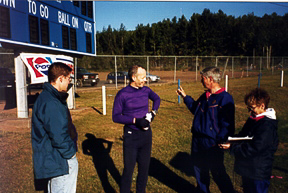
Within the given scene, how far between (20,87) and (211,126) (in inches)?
286

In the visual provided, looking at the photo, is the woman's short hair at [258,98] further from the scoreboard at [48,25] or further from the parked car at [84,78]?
the parked car at [84,78]

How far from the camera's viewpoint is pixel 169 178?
165 inches

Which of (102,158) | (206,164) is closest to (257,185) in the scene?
(206,164)

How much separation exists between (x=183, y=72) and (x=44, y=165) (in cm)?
2538

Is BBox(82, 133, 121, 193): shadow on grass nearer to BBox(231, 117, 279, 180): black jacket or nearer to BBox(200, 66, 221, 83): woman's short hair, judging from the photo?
BBox(231, 117, 279, 180): black jacket

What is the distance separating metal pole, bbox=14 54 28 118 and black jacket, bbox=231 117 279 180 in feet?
A: 24.8

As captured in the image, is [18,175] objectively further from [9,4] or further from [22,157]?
[9,4]

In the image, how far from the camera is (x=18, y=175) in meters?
4.26

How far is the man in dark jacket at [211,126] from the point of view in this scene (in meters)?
2.85

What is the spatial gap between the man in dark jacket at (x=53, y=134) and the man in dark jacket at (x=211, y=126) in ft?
5.05

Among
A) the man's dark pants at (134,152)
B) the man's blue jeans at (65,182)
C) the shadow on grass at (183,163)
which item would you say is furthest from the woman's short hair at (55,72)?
the shadow on grass at (183,163)

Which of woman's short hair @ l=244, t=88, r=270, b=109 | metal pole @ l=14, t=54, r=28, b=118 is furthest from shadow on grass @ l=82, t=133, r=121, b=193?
metal pole @ l=14, t=54, r=28, b=118

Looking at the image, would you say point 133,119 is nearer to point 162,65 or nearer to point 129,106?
point 129,106

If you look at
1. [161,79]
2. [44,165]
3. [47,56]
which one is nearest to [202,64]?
[161,79]
